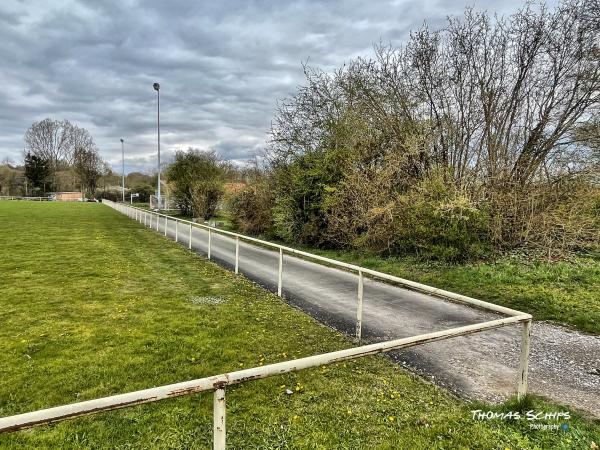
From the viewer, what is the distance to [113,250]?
491 inches

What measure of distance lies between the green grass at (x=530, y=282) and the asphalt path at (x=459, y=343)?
24.1 inches

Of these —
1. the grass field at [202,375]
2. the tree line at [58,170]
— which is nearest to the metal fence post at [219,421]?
the grass field at [202,375]

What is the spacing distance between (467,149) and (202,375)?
386 inches

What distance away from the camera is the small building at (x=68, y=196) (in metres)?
70.1

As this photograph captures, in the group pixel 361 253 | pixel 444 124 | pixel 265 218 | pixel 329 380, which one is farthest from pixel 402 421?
pixel 265 218

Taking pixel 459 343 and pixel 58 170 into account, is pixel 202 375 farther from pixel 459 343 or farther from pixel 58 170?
pixel 58 170

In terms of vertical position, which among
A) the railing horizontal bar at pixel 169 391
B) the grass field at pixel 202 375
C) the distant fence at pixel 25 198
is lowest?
the grass field at pixel 202 375

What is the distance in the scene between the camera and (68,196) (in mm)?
70500

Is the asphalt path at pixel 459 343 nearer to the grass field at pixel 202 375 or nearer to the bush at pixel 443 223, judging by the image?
the grass field at pixel 202 375

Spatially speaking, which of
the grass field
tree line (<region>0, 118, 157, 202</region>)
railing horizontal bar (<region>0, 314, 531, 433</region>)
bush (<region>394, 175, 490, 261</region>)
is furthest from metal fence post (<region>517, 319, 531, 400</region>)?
tree line (<region>0, 118, 157, 202</region>)

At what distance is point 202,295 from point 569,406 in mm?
5613

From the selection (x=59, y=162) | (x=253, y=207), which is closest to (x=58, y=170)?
(x=59, y=162)

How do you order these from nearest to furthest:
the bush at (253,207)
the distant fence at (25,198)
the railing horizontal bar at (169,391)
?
the railing horizontal bar at (169,391) < the bush at (253,207) < the distant fence at (25,198)

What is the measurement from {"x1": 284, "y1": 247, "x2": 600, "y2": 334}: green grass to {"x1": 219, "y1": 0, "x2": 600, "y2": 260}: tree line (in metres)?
0.60
